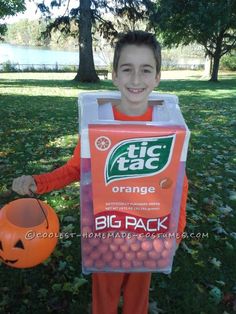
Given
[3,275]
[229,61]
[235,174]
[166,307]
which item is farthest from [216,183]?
[229,61]

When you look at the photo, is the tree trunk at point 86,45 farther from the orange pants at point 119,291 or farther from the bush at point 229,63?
the bush at point 229,63

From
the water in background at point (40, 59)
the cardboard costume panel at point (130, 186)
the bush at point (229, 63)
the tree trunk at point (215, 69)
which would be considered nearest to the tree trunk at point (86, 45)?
the tree trunk at point (215, 69)

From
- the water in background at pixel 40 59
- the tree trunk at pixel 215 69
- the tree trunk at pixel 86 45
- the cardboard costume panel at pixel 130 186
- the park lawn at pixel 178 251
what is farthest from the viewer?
the water in background at pixel 40 59

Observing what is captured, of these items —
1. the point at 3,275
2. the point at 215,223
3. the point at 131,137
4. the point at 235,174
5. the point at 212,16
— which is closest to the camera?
the point at 131,137

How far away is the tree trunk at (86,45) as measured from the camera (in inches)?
885

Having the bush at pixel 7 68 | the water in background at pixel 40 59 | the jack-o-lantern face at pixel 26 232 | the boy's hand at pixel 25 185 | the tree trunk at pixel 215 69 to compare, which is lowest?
the water in background at pixel 40 59

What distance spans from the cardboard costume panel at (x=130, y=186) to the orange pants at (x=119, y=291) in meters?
0.37

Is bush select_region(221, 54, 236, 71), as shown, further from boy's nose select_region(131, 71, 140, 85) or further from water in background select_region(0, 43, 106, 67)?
boy's nose select_region(131, 71, 140, 85)

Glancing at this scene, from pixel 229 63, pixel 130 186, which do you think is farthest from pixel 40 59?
pixel 130 186

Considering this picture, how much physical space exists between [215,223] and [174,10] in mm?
27488

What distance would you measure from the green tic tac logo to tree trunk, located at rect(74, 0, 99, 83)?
21.1 metres

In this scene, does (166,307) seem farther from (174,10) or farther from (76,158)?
(174,10)

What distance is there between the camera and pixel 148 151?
1922 mm

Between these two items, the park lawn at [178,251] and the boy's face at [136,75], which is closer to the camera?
the boy's face at [136,75]
